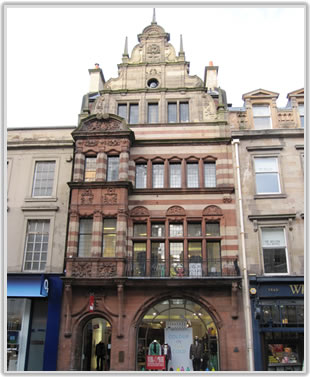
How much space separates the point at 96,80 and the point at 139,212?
9.88 metres

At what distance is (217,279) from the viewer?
16922mm

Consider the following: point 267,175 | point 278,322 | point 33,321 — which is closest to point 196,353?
point 278,322

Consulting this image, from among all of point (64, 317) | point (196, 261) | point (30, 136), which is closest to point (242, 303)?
point (196, 261)

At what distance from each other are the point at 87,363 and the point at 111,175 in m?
9.36

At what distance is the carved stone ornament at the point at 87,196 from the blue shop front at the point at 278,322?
886 centimetres

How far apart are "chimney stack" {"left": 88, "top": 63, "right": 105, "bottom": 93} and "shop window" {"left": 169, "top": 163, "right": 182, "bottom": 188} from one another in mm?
7481

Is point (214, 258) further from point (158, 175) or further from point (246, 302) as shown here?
point (158, 175)

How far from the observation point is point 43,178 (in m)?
20.6

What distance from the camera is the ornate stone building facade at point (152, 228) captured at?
55.6 feet

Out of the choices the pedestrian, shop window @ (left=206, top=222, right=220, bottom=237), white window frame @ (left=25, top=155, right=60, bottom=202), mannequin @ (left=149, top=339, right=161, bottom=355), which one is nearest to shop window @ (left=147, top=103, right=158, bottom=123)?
white window frame @ (left=25, top=155, right=60, bottom=202)

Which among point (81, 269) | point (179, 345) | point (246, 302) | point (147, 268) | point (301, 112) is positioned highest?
point (301, 112)

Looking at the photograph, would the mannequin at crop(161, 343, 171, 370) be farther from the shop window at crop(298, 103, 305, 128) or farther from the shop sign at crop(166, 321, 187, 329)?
the shop window at crop(298, 103, 305, 128)

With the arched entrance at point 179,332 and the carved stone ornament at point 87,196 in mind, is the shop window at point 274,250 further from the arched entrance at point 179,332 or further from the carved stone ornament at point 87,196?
the carved stone ornament at point 87,196

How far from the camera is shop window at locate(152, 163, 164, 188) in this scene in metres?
19.9
